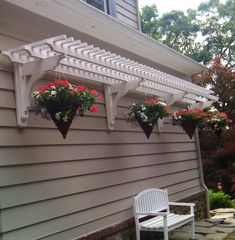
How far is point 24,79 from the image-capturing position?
4.28 metres

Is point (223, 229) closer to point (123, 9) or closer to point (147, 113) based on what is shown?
point (147, 113)

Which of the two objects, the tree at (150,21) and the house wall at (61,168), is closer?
the house wall at (61,168)

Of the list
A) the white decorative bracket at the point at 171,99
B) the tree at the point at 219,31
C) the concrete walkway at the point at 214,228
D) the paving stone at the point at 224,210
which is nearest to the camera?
the concrete walkway at the point at 214,228

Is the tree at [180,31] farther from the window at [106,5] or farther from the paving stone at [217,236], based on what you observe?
the paving stone at [217,236]

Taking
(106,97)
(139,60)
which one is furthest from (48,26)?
(139,60)

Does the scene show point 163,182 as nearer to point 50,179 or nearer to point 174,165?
point 174,165

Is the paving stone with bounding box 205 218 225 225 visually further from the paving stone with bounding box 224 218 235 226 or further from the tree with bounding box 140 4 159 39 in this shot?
the tree with bounding box 140 4 159 39

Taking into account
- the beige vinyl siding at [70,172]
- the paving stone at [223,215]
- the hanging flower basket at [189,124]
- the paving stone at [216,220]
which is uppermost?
the hanging flower basket at [189,124]

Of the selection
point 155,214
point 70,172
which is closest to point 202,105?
point 155,214

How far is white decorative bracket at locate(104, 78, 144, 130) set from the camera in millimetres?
5680

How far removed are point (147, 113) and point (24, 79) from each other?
6.87 ft

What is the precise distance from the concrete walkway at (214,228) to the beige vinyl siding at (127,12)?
389cm

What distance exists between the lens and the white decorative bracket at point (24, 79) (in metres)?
4.16

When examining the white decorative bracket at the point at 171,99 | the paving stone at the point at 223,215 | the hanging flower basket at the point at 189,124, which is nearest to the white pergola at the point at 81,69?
the white decorative bracket at the point at 171,99
